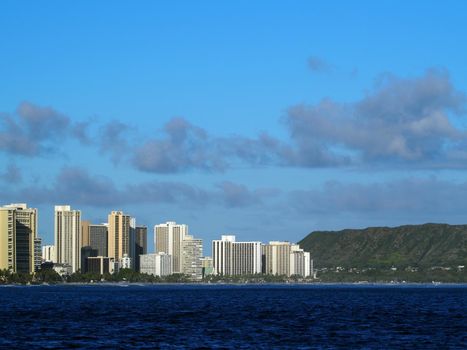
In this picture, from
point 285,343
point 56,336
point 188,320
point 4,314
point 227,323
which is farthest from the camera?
point 4,314

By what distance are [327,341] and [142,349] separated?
60.2 feet

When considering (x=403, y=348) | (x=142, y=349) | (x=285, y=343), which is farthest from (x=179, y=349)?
(x=403, y=348)

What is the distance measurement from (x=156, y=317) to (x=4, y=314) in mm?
24049

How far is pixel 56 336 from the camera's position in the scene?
101188mm

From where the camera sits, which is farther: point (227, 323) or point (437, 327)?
point (227, 323)

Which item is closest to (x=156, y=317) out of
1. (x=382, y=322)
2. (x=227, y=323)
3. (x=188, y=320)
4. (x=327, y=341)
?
(x=188, y=320)

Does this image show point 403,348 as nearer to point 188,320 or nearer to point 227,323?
point 227,323

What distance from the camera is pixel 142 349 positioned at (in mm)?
85875

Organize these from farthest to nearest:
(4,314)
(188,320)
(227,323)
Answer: (4,314) → (188,320) → (227,323)

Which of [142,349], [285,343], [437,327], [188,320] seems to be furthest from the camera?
[188,320]

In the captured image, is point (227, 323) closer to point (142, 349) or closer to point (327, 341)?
point (327, 341)

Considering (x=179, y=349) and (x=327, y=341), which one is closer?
(x=179, y=349)

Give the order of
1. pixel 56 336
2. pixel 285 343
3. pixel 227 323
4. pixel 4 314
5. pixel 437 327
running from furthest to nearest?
1. pixel 4 314
2. pixel 227 323
3. pixel 437 327
4. pixel 56 336
5. pixel 285 343

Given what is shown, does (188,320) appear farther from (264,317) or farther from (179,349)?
(179,349)
